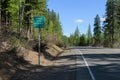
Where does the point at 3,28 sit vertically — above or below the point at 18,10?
below

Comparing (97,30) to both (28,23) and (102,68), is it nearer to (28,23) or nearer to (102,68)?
(28,23)

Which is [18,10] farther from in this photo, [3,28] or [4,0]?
[3,28]

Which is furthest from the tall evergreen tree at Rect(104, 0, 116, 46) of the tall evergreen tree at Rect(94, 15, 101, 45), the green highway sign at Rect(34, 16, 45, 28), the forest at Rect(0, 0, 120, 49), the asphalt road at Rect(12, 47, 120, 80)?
the green highway sign at Rect(34, 16, 45, 28)

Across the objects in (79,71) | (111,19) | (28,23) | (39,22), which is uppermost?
(111,19)

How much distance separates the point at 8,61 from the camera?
22.3 meters

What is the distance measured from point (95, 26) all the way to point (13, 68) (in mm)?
124738

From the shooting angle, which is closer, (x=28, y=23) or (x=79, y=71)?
(x=79, y=71)

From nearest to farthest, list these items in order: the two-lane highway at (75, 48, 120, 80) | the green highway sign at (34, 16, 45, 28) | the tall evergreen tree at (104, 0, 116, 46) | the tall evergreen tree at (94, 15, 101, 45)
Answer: the two-lane highway at (75, 48, 120, 80)
the green highway sign at (34, 16, 45, 28)
the tall evergreen tree at (104, 0, 116, 46)
the tall evergreen tree at (94, 15, 101, 45)

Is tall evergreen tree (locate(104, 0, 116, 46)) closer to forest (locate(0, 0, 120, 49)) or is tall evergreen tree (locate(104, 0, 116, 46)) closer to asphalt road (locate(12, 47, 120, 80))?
forest (locate(0, 0, 120, 49))

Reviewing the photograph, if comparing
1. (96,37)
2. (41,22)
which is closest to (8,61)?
(41,22)

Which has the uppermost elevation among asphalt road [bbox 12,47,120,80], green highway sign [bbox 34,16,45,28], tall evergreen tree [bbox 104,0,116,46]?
tall evergreen tree [bbox 104,0,116,46]

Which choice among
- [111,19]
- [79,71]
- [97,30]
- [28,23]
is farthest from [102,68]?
[97,30]

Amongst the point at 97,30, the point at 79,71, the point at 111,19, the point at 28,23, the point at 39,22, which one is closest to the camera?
the point at 79,71

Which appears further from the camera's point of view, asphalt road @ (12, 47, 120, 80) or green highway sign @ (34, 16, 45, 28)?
green highway sign @ (34, 16, 45, 28)
